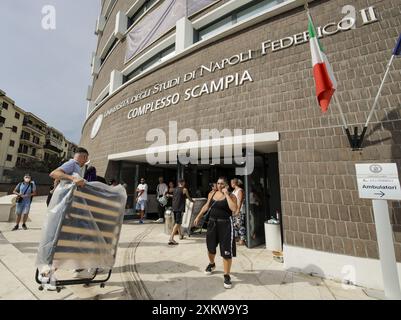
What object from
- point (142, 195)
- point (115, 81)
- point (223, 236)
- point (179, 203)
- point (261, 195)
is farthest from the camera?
point (115, 81)

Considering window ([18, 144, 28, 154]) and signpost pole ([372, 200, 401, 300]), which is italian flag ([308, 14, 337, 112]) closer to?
signpost pole ([372, 200, 401, 300])

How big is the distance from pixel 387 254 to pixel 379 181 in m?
1.15

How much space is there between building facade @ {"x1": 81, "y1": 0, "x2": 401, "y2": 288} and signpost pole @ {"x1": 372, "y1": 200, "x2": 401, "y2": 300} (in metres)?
0.52

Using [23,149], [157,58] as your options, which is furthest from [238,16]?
[23,149]

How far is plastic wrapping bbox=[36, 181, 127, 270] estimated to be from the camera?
2721 mm

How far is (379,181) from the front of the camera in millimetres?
3297

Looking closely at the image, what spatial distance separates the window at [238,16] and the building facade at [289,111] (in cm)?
5

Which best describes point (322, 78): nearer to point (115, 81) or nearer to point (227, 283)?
point (227, 283)

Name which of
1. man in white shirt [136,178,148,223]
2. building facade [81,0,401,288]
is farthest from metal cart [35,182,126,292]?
man in white shirt [136,178,148,223]

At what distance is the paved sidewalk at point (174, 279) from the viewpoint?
3.12 metres

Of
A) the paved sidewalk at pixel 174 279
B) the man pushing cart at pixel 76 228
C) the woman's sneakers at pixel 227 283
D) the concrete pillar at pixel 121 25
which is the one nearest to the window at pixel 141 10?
the concrete pillar at pixel 121 25

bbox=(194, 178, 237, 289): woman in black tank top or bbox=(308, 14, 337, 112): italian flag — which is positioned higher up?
→ bbox=(308, 14, 337, 112): italian flag

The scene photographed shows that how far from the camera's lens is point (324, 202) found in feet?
13.9
